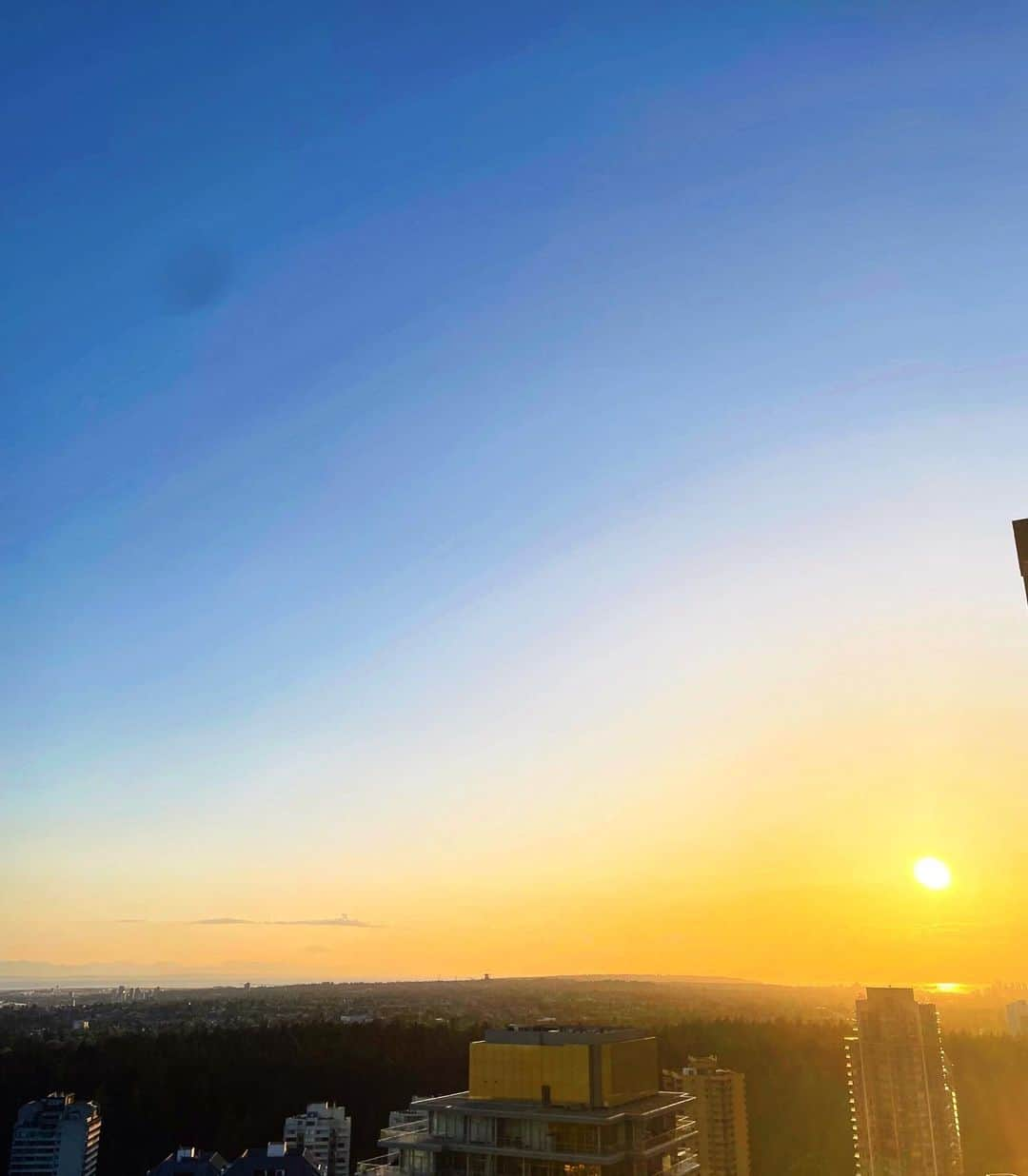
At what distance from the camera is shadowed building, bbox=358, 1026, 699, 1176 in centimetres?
2714

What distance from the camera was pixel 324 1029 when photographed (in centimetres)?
10131

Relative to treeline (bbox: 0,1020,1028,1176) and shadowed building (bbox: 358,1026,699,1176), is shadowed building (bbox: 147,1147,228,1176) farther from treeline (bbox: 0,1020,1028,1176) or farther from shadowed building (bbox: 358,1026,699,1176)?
shadowed building (bbox: 358,1026,699,1176)

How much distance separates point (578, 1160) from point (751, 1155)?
6110 cm

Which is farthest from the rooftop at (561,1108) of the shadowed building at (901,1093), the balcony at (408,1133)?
the shadowed building at (901,1093)

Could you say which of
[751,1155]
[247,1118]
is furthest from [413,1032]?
[751,1155]

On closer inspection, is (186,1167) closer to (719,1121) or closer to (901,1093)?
(719,1121)

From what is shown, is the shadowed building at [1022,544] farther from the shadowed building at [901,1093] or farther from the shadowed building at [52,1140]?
the shadowed building at [52,1140]

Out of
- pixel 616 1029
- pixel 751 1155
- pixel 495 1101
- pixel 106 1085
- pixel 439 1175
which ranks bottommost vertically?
pixel 751 1155

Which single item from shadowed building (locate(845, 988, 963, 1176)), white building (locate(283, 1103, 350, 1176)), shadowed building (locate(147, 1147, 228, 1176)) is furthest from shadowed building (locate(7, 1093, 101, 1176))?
shadowed building (locate(845, 988, 963, 1176))

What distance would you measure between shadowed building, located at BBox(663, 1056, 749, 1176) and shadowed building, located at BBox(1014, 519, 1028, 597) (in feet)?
187

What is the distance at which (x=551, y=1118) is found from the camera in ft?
89.5

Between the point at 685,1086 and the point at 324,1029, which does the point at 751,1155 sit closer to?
the point at 685,1086

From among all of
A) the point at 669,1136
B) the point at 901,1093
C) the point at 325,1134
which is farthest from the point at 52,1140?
the point at 901,1093

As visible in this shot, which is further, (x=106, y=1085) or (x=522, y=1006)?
(x=522, y=1006)
